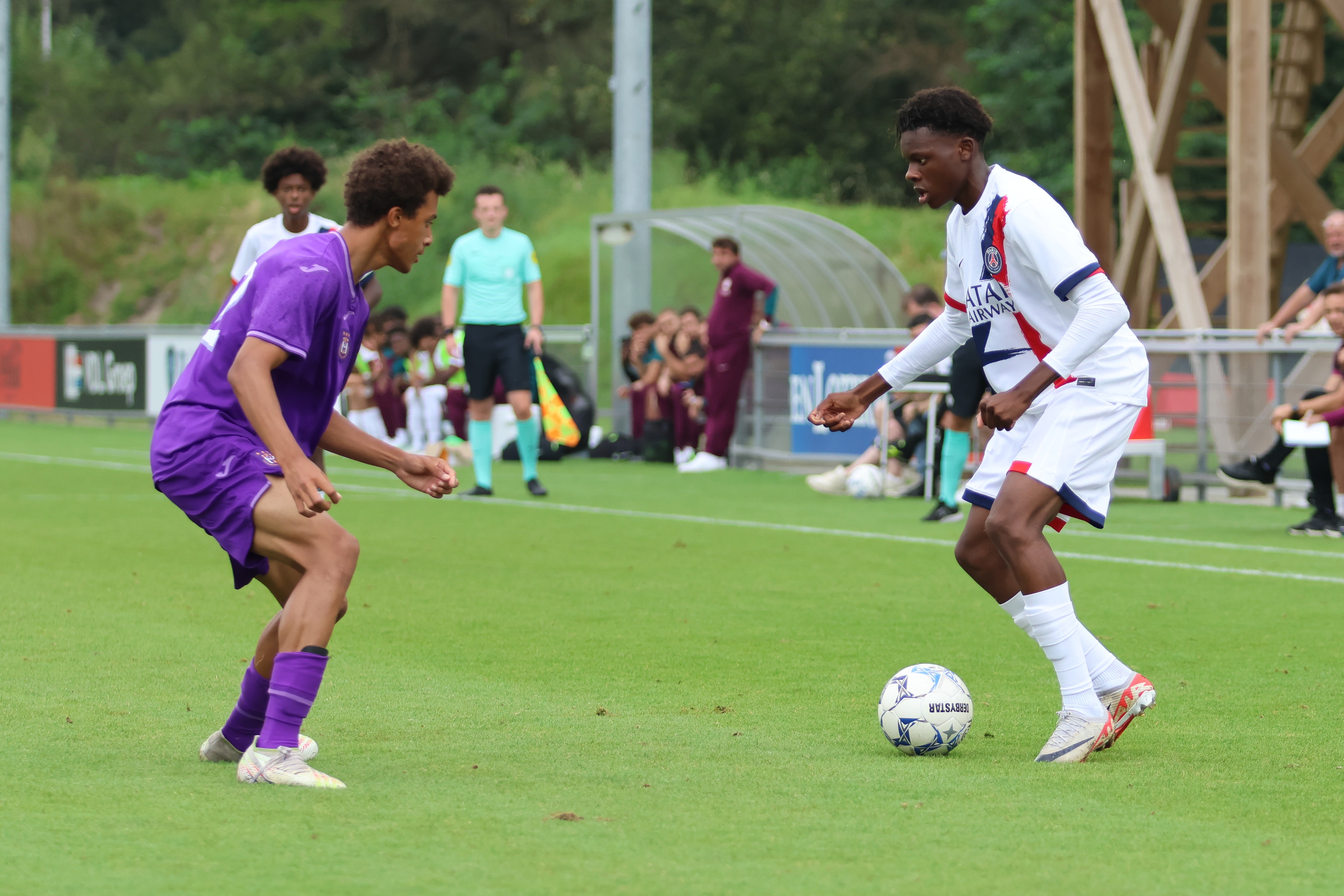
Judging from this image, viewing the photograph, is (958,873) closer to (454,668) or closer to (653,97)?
(454,668)

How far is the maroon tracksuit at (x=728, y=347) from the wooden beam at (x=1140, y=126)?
3.85m

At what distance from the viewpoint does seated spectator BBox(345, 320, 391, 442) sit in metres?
22.2

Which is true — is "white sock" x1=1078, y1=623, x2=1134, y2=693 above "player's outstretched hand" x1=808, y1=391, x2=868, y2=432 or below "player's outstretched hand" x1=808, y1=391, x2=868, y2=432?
below

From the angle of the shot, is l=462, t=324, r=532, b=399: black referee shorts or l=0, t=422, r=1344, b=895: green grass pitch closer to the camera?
l=0, t=422, r=1344, b=895: green grass pitch

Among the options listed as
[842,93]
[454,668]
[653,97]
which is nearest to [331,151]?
[653,97]

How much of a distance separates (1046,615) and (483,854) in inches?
79.7

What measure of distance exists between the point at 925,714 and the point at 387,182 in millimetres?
2134

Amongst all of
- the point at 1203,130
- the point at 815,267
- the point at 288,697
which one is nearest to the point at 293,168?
the point at 288,697

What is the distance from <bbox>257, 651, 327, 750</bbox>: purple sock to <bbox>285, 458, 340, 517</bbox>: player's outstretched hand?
1.31 feet

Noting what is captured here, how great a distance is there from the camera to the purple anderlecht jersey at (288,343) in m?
4.69

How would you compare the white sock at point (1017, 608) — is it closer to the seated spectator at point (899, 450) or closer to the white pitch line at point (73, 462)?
the seated spectator at point (899, 450)

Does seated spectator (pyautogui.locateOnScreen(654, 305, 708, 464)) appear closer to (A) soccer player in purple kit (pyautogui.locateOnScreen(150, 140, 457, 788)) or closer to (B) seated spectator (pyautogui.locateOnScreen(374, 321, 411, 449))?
(B) seated spectator (pyautogui.locateOnScreen(374, 321, 411, 449))

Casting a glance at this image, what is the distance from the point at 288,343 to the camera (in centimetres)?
465

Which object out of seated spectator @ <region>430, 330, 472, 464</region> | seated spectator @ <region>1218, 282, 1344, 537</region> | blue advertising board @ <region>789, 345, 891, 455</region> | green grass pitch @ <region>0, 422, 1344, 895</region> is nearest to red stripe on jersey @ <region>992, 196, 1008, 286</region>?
green grass pitch @ <region>0, 422, 1344, 895</region>
